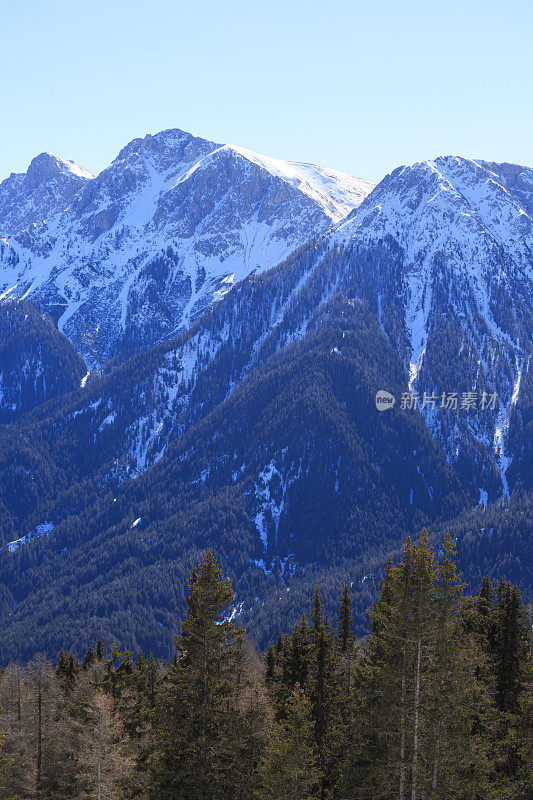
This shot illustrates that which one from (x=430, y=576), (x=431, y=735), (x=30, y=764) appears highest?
(x=430, y=576)

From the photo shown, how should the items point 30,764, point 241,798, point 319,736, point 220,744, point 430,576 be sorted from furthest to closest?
1. point 30,764
2. point 319,736
3. point 241,798
4. point 220,744
5. point 430,576

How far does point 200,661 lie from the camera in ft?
129

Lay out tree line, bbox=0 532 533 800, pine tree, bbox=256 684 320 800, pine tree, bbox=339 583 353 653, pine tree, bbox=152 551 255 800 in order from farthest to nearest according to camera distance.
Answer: pine tree, bbox=339 583 353 653 < pine tree, bbox=256 684 320 800 < pine tree, bbox=152 551 255 800 < tree line, bbox=0 532 533 800

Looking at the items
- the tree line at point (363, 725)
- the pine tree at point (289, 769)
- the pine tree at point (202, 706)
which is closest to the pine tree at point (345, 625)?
the tree line at point (363, 725)

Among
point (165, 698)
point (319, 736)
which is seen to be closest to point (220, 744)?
point (165, 698)

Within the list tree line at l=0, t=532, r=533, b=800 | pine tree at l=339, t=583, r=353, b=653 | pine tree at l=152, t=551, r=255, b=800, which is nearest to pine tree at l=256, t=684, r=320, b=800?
tree line at l=0, t=532, r=533, b=800

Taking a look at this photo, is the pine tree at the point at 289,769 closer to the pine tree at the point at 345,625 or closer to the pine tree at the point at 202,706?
the pine tree at the point at 202,706

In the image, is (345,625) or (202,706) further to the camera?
(345,625)

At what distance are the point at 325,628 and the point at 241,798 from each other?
50.7 feet

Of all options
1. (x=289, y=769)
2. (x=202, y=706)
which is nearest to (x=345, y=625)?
(x=289, y=769)

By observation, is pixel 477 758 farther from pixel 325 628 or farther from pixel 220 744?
pixel 325 628

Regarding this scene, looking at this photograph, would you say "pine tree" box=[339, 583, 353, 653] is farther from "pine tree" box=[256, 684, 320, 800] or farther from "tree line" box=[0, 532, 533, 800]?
"pine tree" box=[256, 684, 320, 800]

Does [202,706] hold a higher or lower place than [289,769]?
higher

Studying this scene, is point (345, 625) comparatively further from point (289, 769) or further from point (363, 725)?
point (289, 769)
